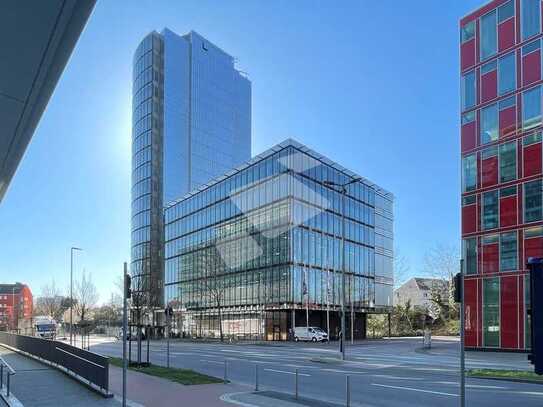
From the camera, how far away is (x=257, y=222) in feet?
213

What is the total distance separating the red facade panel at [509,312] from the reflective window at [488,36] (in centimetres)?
1664

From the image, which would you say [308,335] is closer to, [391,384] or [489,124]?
[489,124]

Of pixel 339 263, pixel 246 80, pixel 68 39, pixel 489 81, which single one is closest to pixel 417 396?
pixel 68 39

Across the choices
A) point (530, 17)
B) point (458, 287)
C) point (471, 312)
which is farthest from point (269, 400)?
point (530, 17)

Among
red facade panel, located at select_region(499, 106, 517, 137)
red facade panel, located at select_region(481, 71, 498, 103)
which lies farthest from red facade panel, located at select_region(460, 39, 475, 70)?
red facade panel, located at select_region(499, 106, 517, 137)

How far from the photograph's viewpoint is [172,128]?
105 m

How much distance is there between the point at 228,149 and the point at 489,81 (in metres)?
83.0

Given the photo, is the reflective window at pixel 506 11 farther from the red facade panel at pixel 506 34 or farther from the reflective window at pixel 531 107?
the reflective window at pixel 531 107

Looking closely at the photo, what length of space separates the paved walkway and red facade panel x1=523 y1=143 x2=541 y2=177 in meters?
31.9

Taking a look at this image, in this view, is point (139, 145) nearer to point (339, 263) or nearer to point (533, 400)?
point (339, 263)

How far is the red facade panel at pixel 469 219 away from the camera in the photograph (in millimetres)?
42219

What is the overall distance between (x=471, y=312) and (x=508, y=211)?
787cm

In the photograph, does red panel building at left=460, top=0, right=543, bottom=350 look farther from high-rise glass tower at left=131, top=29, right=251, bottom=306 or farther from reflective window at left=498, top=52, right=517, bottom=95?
high-rise glass tower at left=131, top=29, right=251, bottom=306

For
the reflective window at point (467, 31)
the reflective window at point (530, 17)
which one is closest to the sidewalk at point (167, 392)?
the reflective window at point (530, 17)
